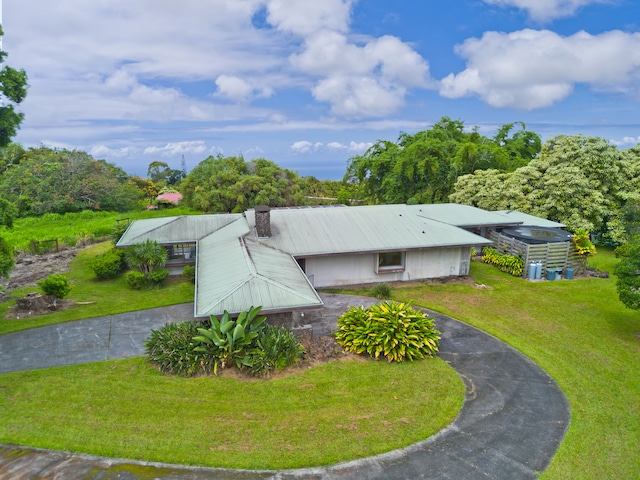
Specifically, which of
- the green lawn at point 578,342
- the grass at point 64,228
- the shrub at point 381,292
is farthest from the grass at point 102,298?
the green lawn at point 578,342

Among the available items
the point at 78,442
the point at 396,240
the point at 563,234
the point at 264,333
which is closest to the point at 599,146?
the point at 563,234

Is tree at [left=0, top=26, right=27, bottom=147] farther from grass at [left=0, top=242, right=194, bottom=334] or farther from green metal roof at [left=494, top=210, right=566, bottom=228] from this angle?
green metal roof at [left=494, top=210, right=566, bottom=228]

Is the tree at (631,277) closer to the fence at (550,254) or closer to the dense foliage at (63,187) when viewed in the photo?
the fence at (550,254)

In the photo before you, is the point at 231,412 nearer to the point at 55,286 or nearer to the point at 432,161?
the point at 55,286

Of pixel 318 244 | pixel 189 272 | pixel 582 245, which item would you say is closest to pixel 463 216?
pixel 582 245

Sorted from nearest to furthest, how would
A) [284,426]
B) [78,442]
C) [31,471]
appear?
[31,471] → [78,442] → [284,426]

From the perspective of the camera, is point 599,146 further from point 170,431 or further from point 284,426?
point 170,431

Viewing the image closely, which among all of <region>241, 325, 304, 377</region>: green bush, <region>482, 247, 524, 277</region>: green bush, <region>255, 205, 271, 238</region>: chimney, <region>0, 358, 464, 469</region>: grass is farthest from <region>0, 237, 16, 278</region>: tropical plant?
<region>482, 247, 524, 277</region>: green bush
